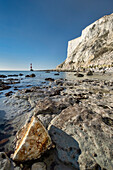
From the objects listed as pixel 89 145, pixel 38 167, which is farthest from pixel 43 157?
pixel 89 145

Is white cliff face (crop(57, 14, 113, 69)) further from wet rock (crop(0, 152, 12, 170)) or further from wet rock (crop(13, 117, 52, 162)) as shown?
wet rock (crop(0, 152, 12, 170))

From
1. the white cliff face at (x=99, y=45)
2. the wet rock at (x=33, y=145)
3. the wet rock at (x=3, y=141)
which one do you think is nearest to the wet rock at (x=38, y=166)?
the wet rock at (x=33, y=145)

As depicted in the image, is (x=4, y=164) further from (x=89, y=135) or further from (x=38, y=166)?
(x=89, y=135)

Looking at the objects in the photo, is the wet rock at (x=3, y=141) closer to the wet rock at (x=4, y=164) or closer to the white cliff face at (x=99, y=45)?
the wet rock at (x=4, y=164)

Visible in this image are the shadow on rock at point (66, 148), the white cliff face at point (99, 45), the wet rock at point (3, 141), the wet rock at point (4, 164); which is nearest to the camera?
the wet rock at point (4, 164)

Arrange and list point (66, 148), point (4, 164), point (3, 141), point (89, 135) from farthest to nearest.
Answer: point (3, 141), point (89, 135), point (66, 148), point (4, 164)

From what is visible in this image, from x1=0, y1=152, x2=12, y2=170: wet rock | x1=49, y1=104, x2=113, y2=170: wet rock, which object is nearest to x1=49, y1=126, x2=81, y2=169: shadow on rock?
x1=49, y1=104, x2=113, y2=170: wet rock

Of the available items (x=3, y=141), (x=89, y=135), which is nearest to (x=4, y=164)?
(x=3, y=141)

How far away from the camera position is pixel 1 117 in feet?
10.8

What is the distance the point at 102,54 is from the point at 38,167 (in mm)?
57408

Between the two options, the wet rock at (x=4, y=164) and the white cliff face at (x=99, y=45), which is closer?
the wet rock at (x=4, y=164)

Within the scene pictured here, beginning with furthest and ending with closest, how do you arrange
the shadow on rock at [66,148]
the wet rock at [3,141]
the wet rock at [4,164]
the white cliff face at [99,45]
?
the white cliff face at [99,45] < the wet rock at [3,141] < the shadow on rock at [66,148] < the wet rock at [4,164]

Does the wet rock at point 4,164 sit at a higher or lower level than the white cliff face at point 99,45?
lower

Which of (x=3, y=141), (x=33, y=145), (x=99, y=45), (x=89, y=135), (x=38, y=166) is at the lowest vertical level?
(x=3, y=141)
